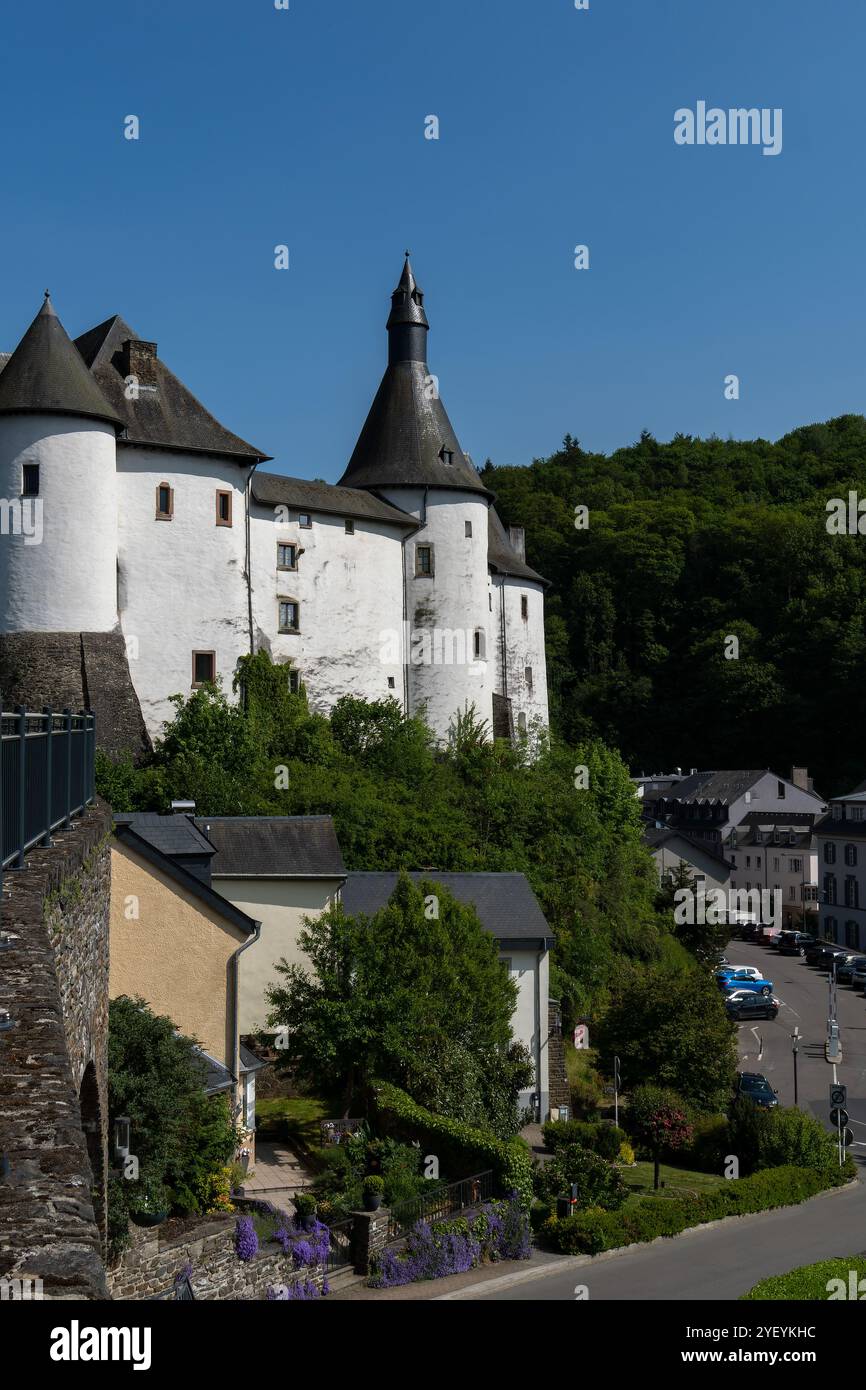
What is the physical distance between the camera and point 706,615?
99.9 meters

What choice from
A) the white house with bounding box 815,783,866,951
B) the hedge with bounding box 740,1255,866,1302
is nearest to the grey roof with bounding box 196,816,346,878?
the hedge with bounding box 740,1255,866,1302

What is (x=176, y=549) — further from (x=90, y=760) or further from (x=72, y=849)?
(x=72, y=849)

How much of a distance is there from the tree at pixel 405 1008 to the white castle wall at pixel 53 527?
678 inches

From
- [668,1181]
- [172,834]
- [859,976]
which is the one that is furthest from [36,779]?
[859,976]

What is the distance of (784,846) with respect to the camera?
77.1 metres

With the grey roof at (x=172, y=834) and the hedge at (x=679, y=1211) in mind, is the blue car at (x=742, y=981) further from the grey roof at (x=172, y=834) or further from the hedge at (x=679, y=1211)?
the grey roof at (x=172, y=834)

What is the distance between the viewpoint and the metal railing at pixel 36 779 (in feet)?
28.9

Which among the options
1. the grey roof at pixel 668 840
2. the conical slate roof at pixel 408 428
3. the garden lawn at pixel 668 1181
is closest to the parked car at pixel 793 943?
the grey roof at pixel 668 840

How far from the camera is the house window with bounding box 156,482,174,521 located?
146 ft

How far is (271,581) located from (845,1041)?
80.5ft

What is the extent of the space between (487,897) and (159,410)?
68.9 ft

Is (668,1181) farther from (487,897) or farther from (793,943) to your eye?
(793,943)

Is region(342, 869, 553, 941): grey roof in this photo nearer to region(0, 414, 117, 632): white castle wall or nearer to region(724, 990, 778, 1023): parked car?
region(0, 414, 117, 632): white castle wall
